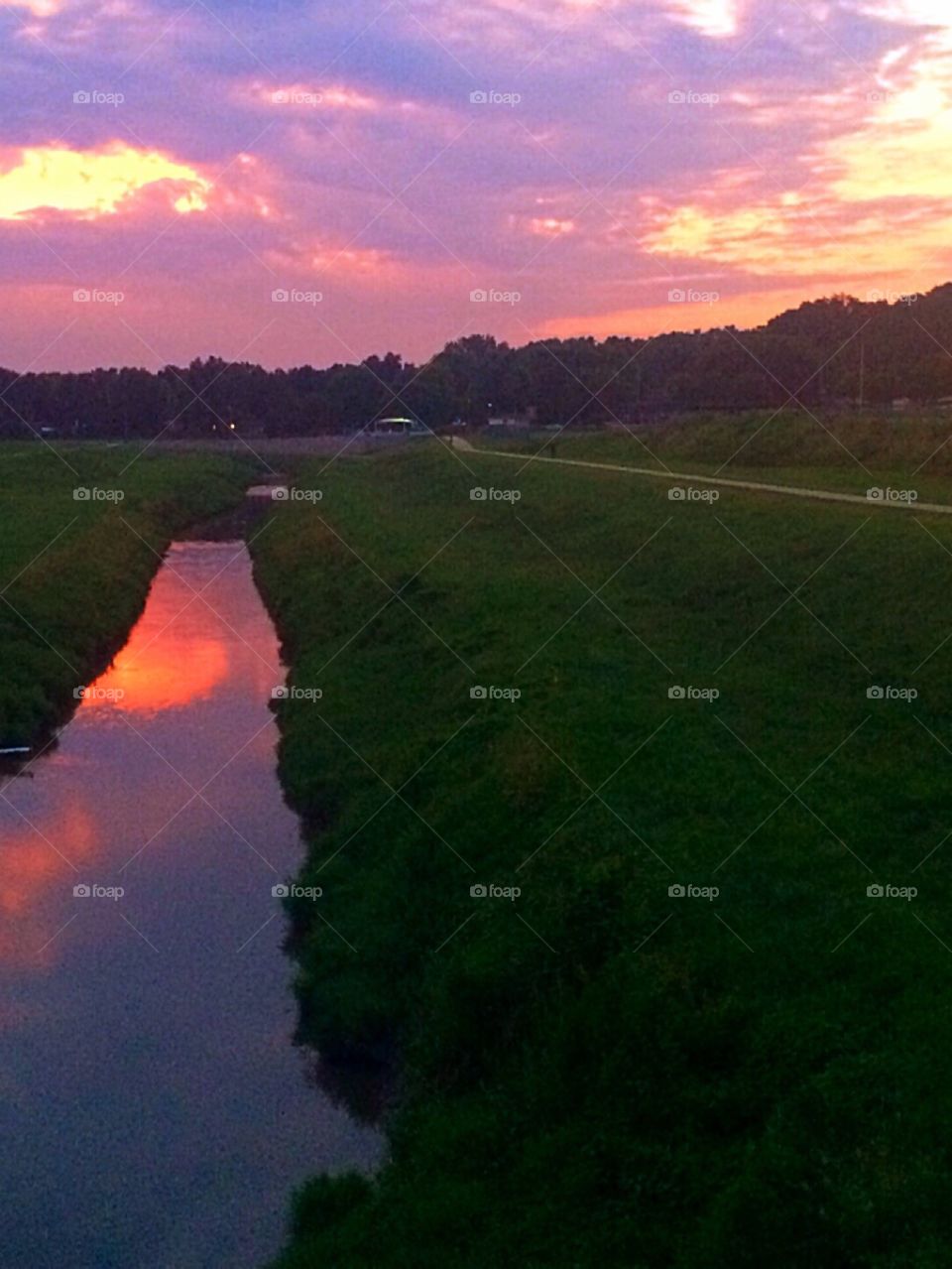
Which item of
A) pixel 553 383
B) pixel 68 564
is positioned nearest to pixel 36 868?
pixel 68 564

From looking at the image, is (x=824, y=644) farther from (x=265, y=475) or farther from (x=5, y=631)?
(x=265, y=475)

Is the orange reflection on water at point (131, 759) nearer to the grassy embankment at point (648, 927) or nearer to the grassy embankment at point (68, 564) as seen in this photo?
the grassy embankment at point (68, 564)

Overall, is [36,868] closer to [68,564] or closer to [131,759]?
[131,759]

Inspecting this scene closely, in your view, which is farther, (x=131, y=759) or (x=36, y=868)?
(x=131, y=759)

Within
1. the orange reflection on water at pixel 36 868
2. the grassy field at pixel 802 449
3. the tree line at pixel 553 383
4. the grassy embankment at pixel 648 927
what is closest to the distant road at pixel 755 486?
the grassy field at pixel 802 449

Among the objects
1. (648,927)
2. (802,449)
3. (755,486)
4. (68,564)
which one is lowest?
(68,564)

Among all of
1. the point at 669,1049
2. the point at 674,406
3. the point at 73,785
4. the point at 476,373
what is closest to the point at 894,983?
the point at 669,1049

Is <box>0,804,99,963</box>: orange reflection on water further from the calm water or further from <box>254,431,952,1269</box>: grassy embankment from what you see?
<box>254,431,952,1269</box>: grassy embankment

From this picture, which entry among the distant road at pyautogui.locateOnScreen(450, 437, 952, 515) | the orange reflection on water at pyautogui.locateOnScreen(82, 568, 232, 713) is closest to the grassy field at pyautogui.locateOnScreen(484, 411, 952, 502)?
the distant road at pyautogui.locateOnScreen(450, 437, 952, 515)
